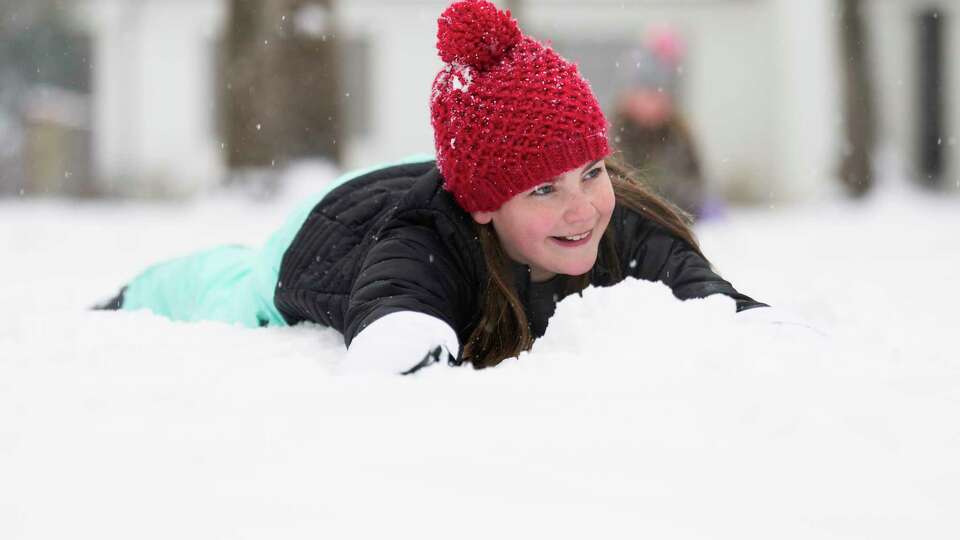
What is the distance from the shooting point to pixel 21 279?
4.04 meters

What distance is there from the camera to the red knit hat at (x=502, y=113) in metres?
1.96

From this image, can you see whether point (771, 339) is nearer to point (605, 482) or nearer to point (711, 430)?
point (711, 430)

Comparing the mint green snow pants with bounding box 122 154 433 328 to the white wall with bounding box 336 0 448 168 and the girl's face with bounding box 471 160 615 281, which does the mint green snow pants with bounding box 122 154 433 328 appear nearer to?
the girl's face with bounding box 471 160 615 281

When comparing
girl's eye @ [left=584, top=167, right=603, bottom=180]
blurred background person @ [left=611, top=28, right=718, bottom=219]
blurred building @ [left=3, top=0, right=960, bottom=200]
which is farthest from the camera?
blurred building @ [left=3, top=0, right=960, bottom=200]

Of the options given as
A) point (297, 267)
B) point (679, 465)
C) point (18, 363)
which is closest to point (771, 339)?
point (679, 465)

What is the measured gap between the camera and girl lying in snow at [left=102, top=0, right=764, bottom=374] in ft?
6.40

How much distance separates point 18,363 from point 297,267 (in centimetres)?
72

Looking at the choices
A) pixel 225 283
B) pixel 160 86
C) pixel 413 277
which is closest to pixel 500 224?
pixel 413 277

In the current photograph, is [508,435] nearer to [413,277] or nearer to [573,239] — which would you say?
[413,277]

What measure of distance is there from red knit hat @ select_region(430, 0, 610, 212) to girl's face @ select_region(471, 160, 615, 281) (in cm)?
4

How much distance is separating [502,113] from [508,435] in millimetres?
846

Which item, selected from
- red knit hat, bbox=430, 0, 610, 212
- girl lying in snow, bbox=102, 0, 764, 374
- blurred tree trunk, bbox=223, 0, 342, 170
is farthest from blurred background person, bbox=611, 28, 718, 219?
red knit hat, bbox=430, 0, 610, 212

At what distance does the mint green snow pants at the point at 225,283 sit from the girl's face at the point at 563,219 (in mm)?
693

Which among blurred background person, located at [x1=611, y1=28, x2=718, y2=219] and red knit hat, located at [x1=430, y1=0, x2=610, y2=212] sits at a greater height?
red knit hat, located at [x1=430, y1=0, x2=610, y2=212]
